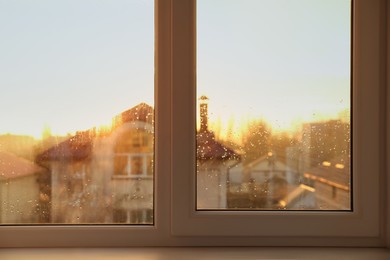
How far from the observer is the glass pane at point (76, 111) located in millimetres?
1471

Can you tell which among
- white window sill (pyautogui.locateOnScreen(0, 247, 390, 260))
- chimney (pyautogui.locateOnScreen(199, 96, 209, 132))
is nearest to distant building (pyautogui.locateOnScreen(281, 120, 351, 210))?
white window sill (pyautogui.locateOnScreen(0, 247, 390, 260))

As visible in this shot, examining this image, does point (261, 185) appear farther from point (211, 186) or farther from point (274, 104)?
point (274, 104)

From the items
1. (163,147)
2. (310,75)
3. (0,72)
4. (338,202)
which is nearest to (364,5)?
(310,75)

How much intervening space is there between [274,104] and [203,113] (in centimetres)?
24

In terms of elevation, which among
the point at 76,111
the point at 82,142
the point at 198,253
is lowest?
the point at 198,253

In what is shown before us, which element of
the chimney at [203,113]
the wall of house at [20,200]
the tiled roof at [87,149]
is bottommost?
the wall of house at [20,200]

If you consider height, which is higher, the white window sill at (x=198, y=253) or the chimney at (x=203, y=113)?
the chimney at (x=203, y=113)

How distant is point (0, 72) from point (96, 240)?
25.5 inches

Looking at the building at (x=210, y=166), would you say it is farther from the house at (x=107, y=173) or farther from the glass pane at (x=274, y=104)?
the house at (x=107, y=173)

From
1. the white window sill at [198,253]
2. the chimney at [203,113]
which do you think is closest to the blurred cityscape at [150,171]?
the chimney at [203,113]

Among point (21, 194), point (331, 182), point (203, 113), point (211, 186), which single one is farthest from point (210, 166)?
point (21, 194)

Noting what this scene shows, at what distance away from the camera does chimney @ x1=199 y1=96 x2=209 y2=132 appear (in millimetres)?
1470

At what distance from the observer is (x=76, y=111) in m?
1.47

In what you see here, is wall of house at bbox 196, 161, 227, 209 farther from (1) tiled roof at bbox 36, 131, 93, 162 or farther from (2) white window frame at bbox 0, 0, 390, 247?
(1) tiled roof at bbox 36, 131, 93, 162
